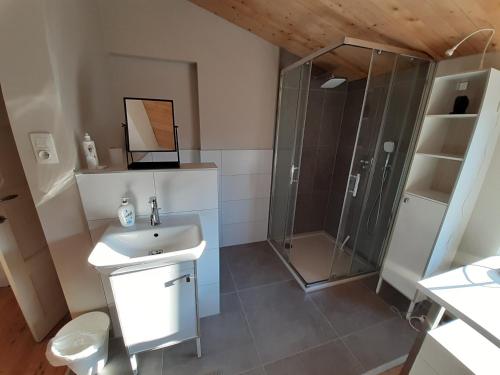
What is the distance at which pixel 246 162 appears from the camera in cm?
251

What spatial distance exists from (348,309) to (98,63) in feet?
9.80

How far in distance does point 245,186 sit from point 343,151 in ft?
4.38

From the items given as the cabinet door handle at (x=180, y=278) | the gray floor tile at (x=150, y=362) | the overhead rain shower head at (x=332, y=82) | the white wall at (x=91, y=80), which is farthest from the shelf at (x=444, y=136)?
the gray floor tile at (x=150, y=362)

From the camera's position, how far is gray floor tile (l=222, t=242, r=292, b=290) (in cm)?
217

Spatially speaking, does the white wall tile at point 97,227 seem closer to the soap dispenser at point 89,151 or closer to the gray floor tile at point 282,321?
the soap dispenser at point 89,151

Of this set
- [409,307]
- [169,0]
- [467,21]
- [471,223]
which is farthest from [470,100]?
[169,0]

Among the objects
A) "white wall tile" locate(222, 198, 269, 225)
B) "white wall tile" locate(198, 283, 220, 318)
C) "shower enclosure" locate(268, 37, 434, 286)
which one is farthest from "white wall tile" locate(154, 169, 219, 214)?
"shower enclosure" locate(268, 37, 434, 286)

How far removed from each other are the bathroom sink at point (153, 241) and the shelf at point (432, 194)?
172 cm

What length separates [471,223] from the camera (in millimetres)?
1644

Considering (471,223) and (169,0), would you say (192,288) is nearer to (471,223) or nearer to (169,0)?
(471,223)

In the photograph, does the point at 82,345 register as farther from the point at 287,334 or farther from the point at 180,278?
the point at 287,334

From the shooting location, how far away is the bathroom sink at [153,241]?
3.50 ft

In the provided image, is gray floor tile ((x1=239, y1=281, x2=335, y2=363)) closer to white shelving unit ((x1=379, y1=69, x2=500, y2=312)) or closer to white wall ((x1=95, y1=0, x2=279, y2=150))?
white shelving unit ((x1=379, y1=69, x2=500, y2=312))

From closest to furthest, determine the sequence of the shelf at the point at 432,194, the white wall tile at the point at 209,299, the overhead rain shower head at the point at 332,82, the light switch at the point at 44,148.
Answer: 1. the light switch at the point at 44,148
2. the shelf at the point at 432,194
3. the white wall tile at the point at 209,299
4. the overhead rain shower head at the point at 332,82
